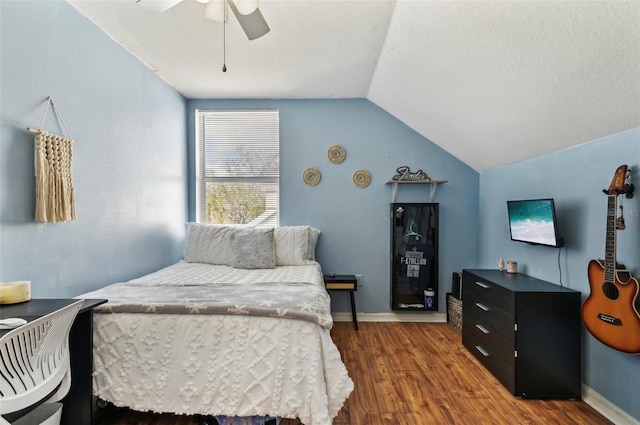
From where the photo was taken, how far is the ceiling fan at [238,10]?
1.55m

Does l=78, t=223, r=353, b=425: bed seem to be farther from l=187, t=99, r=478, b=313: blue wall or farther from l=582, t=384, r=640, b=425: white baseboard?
l=187, t=99, r=478, b=313: blue wall

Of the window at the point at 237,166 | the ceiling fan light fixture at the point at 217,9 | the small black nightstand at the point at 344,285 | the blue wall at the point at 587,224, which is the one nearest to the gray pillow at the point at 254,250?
the window at the point at 237,166

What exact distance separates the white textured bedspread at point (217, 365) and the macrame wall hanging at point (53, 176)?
62 cm

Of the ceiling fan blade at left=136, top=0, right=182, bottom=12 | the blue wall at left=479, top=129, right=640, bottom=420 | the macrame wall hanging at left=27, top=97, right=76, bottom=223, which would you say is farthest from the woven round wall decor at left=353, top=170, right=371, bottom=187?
the macrame wall hanging at left=27, top=97, right=76, bottom=223

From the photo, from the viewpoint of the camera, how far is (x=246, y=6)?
1543 millimetres

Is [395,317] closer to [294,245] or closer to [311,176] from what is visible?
[294,245]

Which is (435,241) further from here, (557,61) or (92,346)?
(92,346)

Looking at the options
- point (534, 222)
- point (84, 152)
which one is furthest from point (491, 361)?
point (84, 152)

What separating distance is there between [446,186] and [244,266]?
2.48 meters

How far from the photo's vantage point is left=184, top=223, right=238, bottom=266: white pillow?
3.26 meters

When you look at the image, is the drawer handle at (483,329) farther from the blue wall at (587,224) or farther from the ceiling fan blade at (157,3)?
the ceiling fan blade at (157,3)

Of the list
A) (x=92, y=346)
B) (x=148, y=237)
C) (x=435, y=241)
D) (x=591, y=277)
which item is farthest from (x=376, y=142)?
(x=92, y=346)

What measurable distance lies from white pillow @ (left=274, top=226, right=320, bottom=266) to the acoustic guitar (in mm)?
2290

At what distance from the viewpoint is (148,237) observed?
2893mm
